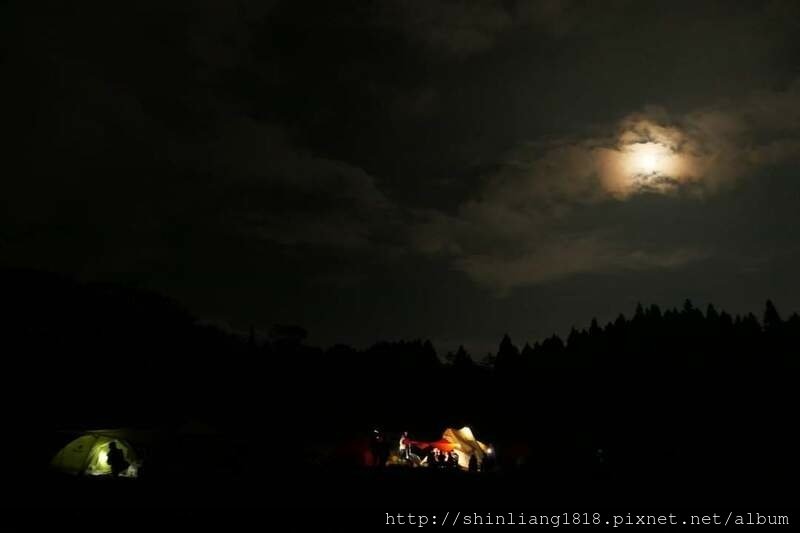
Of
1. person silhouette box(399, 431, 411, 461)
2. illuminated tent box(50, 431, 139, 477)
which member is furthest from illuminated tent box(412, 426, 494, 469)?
illuminated tent box(50, 431, 139, 477)

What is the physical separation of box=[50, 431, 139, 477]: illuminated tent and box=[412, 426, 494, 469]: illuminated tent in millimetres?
17088

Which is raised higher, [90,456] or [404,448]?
[90,456]

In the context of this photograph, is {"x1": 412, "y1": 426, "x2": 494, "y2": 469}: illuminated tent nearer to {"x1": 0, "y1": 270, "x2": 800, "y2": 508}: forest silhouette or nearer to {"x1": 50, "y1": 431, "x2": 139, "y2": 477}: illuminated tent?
{"x1": 0, "y1": 270, "x2": 800, "y2": 508}: forest silhouette

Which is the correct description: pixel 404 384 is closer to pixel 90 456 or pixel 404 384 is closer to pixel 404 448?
pixel 404 448

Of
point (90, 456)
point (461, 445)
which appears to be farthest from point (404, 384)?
point (90, 456)

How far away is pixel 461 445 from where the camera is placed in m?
38.7

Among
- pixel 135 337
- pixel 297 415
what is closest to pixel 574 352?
pixel 297 415

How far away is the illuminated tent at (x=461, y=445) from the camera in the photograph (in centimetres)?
3772

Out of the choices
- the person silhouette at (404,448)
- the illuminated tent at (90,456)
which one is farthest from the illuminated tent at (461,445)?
the illuminated tent at (90,456)

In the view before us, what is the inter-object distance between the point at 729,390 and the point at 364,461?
46.6 metres

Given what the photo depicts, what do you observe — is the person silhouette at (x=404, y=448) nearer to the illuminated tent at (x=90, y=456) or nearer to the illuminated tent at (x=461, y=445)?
the illuminated tent at (x=461, y=445)

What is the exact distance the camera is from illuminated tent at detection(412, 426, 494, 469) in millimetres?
37719

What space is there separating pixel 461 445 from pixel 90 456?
2212 cm

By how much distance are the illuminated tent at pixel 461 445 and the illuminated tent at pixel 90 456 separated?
A: 17.1m
